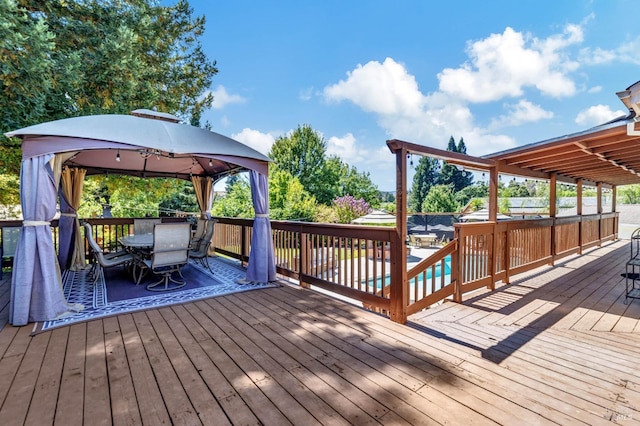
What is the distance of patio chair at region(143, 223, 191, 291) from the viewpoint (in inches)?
180

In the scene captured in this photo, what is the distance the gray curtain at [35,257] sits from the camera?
3213 mm

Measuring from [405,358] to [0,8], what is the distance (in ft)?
25.3

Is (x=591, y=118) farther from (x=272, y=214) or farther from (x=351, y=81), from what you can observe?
(x=272, y=214)

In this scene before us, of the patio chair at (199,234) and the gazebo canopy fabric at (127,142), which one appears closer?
the gazebo canopy fabric at (127,142)

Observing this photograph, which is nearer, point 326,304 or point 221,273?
point 326,304

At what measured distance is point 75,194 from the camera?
19.7ft

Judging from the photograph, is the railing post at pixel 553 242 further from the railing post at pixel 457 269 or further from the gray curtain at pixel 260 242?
the gray curtain at pixel 260 242

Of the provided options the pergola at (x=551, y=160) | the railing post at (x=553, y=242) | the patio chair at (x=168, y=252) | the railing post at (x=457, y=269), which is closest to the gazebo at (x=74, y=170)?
the patio chair at (x=168, y=252)

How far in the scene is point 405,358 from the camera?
2.50 metres

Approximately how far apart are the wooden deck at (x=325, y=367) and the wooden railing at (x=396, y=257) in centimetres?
30

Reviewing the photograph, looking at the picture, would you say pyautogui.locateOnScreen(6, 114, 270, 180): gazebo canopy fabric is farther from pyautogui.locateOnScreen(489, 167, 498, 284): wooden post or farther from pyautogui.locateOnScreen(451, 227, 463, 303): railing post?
pyautogui.locateOnScreen(489, 167, 498, 284): wooden post

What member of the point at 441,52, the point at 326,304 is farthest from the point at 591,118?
the point at 326,304

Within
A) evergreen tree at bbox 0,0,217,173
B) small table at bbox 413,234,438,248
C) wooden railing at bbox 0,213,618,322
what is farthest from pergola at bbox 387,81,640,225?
small table at bbox 413,234,438,248

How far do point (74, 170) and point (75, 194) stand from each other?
54 cm
